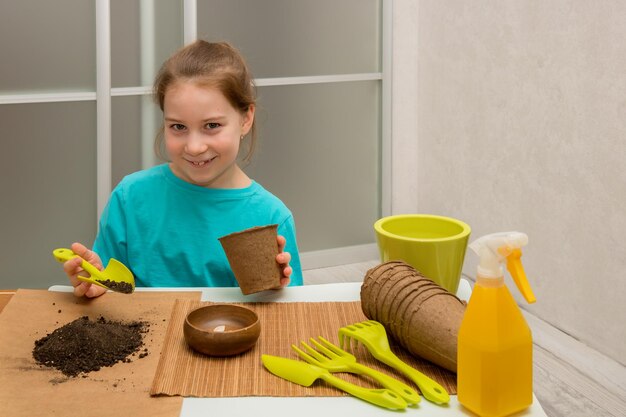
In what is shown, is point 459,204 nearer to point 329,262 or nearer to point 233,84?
point 329,262

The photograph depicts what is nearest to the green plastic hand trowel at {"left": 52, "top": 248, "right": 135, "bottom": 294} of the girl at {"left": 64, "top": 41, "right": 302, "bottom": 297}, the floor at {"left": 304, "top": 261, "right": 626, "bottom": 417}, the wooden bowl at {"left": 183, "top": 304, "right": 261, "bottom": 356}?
the wooden bowl at {"left": 183, "top": 304, "right": 261, "bottom": 356}

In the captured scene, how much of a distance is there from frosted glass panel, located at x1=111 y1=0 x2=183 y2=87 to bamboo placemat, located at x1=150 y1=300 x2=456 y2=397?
1.68 m

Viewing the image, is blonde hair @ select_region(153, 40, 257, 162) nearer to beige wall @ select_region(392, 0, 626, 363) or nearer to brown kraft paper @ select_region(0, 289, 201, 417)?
brown kraft paper @ select_region(0, 289, 201, 417)

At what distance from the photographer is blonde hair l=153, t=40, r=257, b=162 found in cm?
147

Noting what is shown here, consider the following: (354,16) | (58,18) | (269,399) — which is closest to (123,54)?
(58,18)

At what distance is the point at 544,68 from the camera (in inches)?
102

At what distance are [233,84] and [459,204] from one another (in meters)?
1.75

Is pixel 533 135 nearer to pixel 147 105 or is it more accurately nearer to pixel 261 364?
pixel 147 105

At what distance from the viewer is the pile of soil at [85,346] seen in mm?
1041

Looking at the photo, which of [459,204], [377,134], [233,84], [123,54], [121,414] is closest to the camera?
[121,414]

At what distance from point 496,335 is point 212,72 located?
2.61 ft

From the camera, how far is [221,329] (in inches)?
43.7

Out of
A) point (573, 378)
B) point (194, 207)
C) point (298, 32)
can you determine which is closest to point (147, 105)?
point (298, 32)

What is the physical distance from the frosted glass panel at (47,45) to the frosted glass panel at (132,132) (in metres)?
0.14
